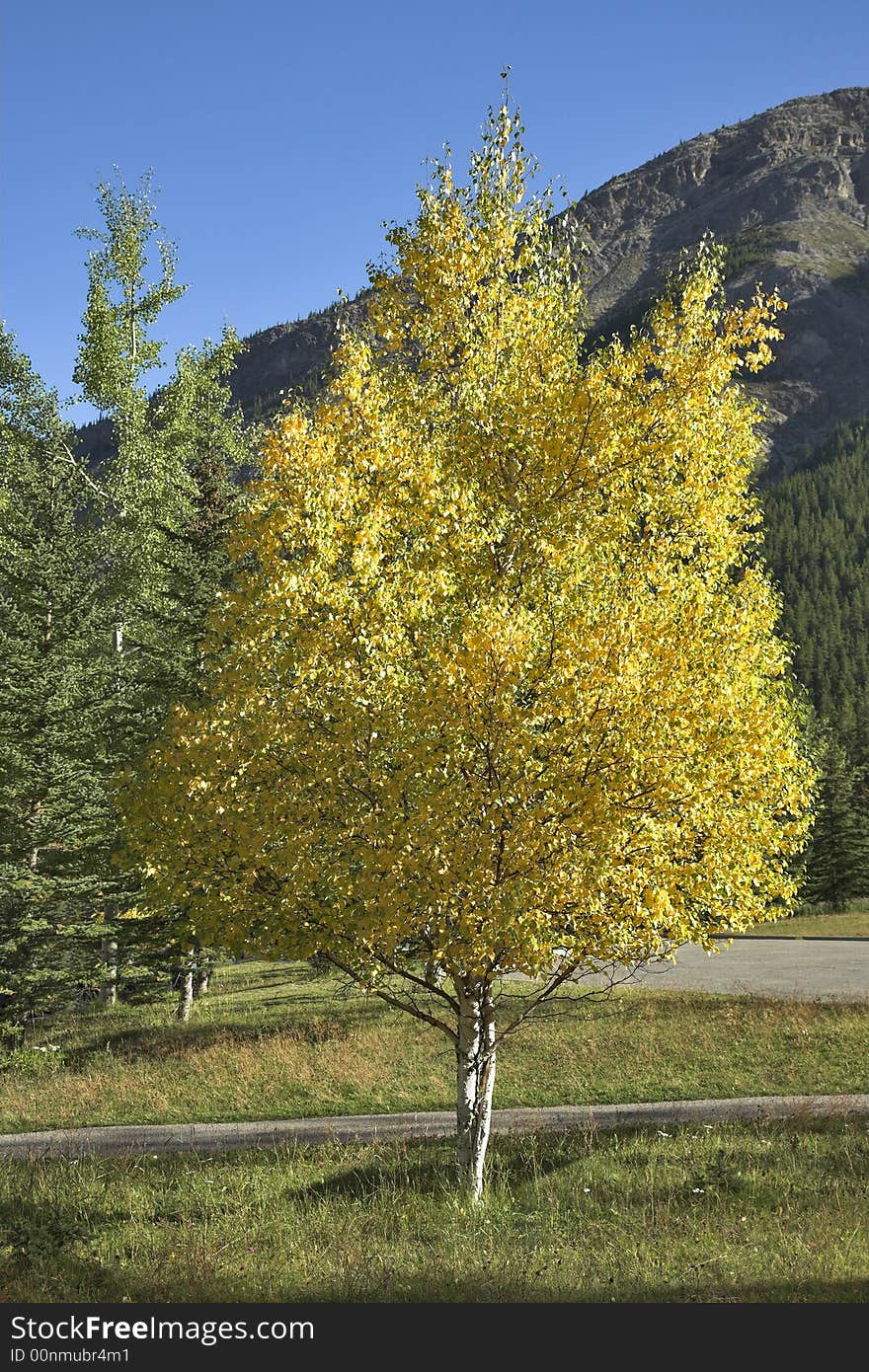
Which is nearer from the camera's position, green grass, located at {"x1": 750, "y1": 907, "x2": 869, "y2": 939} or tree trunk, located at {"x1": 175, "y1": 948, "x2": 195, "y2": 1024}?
Answer: tree trunk, located at {"x1": 175, "y1": 948, "x2": 195, "y2": 1024}

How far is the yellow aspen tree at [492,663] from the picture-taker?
27.6 ft

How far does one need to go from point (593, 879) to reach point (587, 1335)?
3.34m

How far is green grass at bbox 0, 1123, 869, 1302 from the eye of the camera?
763 cm

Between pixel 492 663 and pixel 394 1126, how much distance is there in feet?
36.0

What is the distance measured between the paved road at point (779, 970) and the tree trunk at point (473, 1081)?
10112mm

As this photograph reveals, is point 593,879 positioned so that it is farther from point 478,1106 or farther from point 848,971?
point 848,971

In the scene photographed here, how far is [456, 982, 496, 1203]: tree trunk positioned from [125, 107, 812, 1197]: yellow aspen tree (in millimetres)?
38

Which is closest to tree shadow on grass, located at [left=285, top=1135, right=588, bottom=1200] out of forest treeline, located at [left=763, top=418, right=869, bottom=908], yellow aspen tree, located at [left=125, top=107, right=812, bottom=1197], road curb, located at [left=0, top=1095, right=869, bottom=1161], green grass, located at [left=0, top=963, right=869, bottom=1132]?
yellow aspen tree, located at [left=125, top=107, right=812, bottom=1197]

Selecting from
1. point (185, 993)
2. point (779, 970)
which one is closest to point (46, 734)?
point (185, 993)

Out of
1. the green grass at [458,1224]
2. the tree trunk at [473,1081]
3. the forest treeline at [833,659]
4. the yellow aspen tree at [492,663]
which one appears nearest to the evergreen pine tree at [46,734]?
the green grass at [458,1224]

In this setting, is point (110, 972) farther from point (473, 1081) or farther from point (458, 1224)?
point (458, 1224)

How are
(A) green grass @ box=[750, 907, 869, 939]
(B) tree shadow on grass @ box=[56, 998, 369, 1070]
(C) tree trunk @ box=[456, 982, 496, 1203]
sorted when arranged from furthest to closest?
(A) green grass @ box=[750, 907, 869, 939] → (B) tree shadow on grass @ box=[56, 998, 369, 1070] → (C) tree trunk @ box=[456, 982, 496, 1203]

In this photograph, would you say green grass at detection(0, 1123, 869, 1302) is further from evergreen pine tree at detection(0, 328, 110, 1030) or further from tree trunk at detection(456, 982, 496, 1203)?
evergreen pine tree at detection(0, 328, 110, 1030)

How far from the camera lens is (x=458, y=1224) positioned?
945 centimetres
